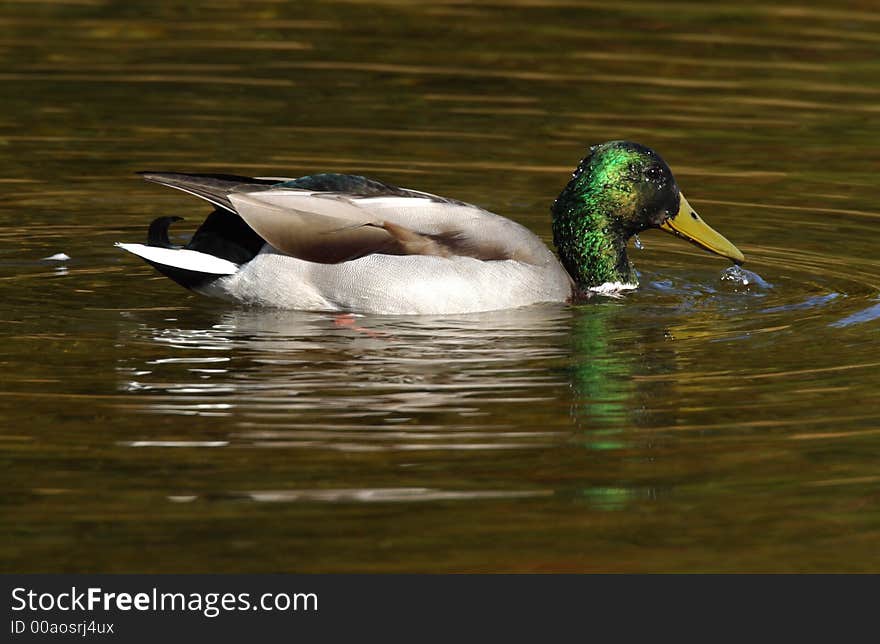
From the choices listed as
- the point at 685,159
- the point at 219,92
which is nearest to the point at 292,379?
the point at 685,159

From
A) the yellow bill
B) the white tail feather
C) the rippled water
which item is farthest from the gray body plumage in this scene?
the yellow bill

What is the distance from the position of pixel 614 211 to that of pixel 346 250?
1.76m

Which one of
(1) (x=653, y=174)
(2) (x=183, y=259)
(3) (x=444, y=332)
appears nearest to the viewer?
(3) (x=444, y=332)

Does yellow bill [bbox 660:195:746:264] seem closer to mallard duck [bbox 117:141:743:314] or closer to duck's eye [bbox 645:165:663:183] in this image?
duck's eye [bbox 645:165:663:183]

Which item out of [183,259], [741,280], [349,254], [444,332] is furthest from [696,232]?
[183,259]

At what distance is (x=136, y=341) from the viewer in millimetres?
9070

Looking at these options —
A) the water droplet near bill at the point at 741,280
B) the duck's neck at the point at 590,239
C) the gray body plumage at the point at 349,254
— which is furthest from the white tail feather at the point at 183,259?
the water droplet near bill at the point at 741,280

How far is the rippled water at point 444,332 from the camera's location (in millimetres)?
6613

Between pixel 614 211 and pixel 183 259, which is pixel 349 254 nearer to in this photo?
pixel 183 259

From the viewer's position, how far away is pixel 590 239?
10641mm

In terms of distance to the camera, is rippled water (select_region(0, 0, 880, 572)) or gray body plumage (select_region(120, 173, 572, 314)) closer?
rippled water (select_region(0, 0, 880, 572))

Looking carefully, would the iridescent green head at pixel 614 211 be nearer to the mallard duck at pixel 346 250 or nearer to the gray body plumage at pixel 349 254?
the mallard duck at pixel 346 250

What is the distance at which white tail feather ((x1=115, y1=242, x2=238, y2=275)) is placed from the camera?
9586 millimetres

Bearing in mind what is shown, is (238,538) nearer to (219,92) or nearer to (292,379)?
(292,379)
